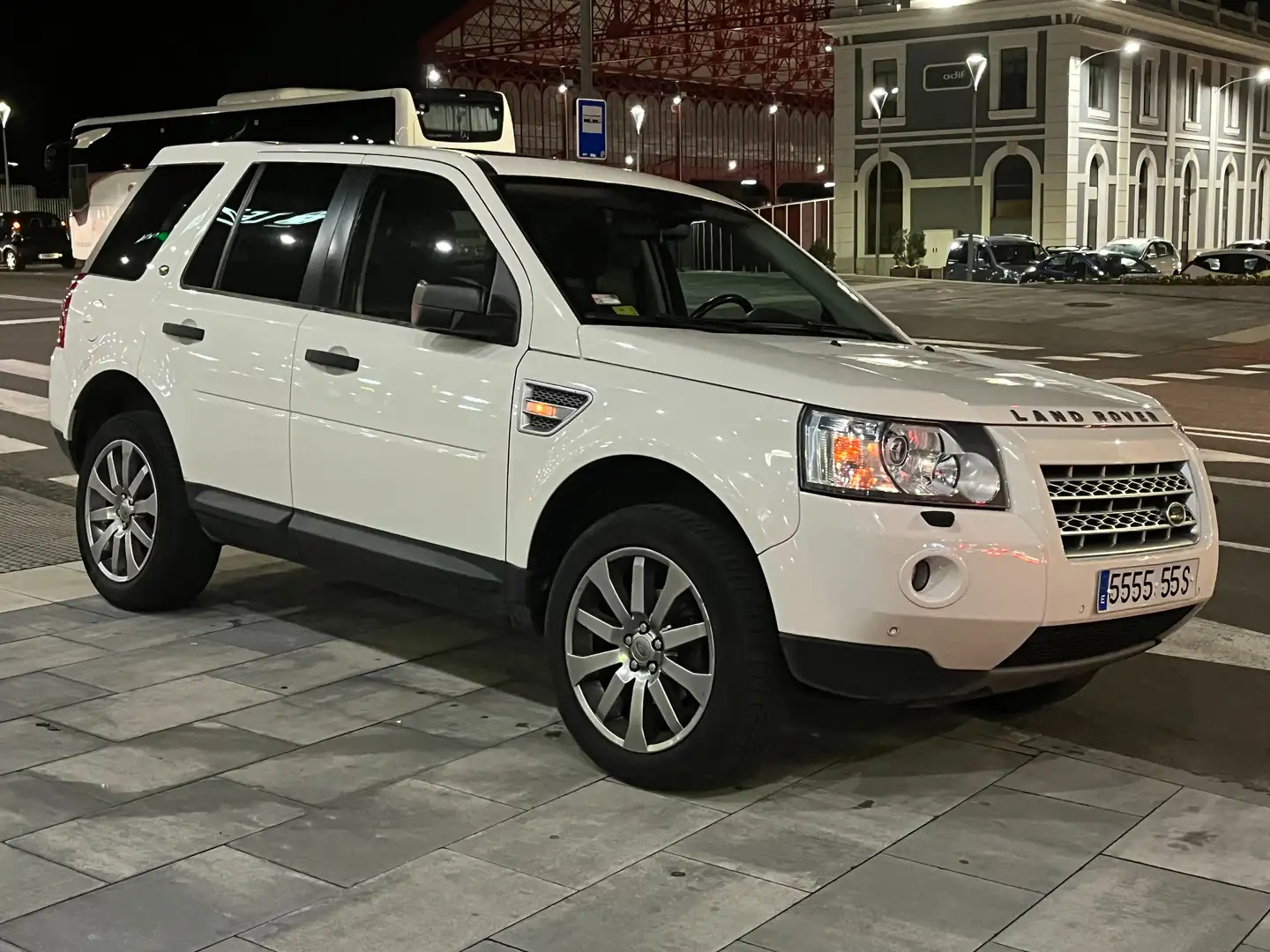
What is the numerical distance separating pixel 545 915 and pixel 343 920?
49cm

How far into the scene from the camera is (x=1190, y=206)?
63750mm

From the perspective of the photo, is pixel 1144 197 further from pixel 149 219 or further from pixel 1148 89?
pixel 149 219

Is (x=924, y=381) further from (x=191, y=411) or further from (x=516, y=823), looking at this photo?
(x=191, y=411)

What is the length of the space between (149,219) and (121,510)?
4.17ft

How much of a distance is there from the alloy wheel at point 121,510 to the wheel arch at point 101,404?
210 mm

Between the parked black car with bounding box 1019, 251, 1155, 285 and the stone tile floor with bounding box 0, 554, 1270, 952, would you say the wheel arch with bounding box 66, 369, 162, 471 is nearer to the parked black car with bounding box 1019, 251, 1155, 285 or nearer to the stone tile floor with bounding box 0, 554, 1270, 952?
the stone tile floor with bounding box 0, 554, 1270, 952

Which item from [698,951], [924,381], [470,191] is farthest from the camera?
[470,191]

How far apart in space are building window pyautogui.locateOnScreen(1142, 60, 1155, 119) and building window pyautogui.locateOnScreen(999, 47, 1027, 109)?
780cm

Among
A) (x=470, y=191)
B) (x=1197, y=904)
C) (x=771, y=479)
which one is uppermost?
(x=470, y=191)

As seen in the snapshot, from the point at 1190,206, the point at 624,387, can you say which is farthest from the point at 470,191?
the point at 1190,206

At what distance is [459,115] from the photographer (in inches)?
984

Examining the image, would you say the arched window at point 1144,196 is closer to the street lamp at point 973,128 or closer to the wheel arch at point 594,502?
the street lamp at point 973,128

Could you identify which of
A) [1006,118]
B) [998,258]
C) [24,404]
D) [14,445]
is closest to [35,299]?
[24,404]

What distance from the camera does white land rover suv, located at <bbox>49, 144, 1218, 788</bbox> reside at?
438 cm
